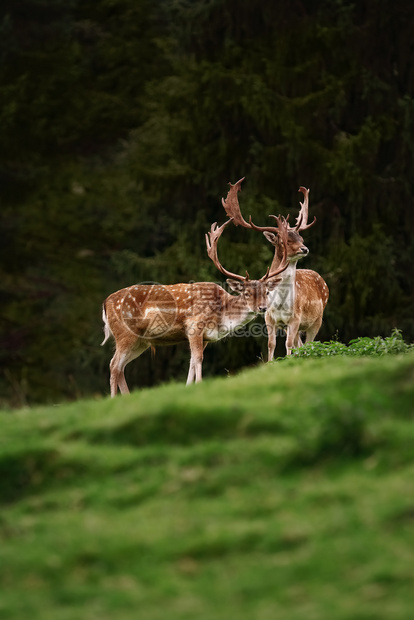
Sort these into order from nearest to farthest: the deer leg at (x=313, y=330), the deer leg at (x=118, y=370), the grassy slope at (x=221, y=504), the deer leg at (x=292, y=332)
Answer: the grassy slope at (x=221, y=504)
the deer leg at (x=118, y=370)
the deer leg at (x=292, y=332)
the deer leg at (x=313, y=330)

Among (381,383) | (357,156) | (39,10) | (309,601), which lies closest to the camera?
(309,601)

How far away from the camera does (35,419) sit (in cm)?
841

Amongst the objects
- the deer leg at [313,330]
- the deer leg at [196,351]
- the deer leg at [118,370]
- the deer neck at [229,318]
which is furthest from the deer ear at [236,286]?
the deer leg at [313,330]

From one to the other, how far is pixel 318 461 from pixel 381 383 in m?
0.98

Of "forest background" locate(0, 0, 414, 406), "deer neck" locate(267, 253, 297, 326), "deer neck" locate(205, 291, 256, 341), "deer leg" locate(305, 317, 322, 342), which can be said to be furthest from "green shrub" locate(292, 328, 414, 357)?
"forest background" locate(0, 0, 414, 406)

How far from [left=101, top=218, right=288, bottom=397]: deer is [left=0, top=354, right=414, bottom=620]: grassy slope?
5011mm

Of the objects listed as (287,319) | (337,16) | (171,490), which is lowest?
(287,319)

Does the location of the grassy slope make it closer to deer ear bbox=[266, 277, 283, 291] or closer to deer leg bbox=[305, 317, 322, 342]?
deer ear bbox=[266, 277, 283, 291]

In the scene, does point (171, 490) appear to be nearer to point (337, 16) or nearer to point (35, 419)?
point (35, 419)

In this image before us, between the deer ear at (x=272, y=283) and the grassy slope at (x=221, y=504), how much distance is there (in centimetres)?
593

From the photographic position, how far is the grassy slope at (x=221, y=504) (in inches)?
226

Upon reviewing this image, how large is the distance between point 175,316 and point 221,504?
7.14m

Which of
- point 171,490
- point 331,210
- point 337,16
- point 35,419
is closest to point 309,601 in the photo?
point 171,490

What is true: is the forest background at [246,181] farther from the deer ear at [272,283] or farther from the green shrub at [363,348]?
the green shrub at [363,348]
